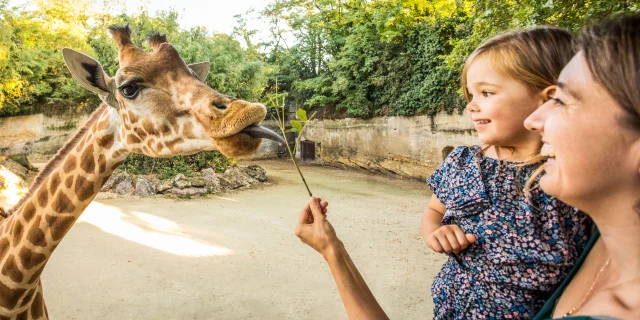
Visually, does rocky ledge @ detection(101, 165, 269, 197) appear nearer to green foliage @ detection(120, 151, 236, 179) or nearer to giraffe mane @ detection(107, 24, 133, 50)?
green foliage @ detection(120, 151, 236, 179)

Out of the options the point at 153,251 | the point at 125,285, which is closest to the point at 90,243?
the point at 153,251

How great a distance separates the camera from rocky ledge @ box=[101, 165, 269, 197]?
818 centimetres

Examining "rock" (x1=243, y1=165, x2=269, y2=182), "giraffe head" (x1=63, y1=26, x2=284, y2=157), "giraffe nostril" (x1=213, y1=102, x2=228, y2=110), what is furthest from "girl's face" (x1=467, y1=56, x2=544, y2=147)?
"rock" (x1=243, y1=165, x2=269, y2=182)

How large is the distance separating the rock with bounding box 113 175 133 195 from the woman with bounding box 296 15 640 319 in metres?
8.68

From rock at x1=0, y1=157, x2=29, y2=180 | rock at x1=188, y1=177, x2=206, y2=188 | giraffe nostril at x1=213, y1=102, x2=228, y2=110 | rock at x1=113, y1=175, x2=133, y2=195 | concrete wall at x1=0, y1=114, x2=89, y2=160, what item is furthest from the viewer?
concrete wall at x1=0, y1=114, x2=89, y2=160

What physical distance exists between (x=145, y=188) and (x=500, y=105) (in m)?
8.36

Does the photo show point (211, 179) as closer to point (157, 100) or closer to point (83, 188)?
point (83, 188)

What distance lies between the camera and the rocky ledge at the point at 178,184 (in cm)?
818

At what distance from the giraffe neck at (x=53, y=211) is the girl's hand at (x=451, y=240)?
1414 mm

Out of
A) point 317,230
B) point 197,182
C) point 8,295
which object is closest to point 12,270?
point 8,295

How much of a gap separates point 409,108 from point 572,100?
36.9 feet

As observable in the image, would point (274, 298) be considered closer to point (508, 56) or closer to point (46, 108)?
point (508, 56)

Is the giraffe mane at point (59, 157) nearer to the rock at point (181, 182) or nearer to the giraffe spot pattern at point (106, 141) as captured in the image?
the giraffe spot pattern at point (106, 141)

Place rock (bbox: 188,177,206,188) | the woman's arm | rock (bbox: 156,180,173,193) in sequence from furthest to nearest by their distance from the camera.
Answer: rock (bbox: 188,177,206,188) < rock (bbox: 156,180,173,193) < the woman's arm
